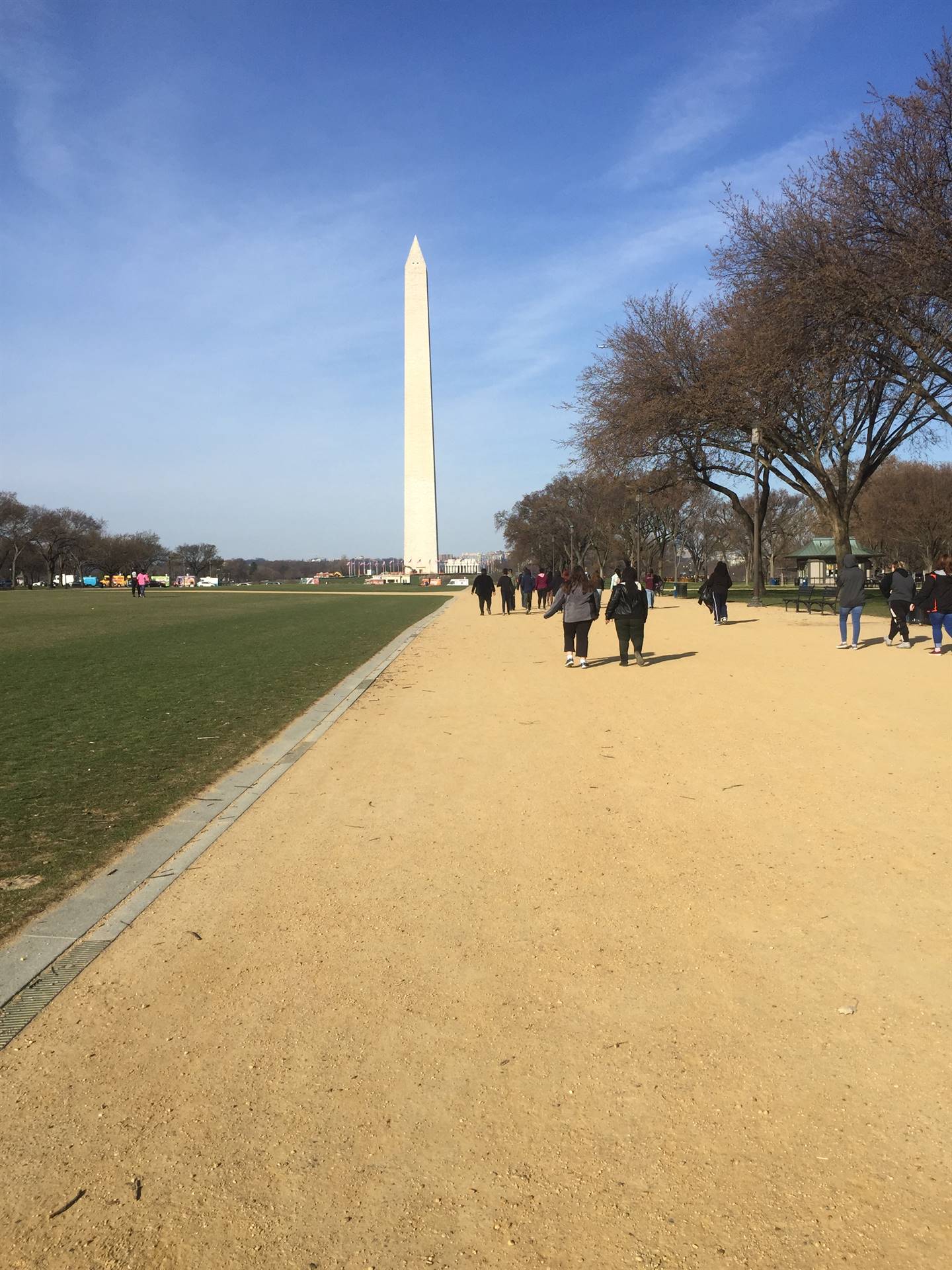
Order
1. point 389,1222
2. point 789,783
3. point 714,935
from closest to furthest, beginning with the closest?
1. point 389,1222
2. point 714,935
3. point 789,783

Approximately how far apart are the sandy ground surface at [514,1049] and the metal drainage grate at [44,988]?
0.08m

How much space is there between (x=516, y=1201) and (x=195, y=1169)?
911 millimetres

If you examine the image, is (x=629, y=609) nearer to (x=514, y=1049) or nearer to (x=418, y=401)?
(x=514, y=1049)

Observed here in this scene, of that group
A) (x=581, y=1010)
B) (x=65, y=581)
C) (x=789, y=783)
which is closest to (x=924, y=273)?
(x=789, y=783)

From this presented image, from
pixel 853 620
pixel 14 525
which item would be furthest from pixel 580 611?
pixel 14 525

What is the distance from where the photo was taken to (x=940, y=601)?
15.5 metres

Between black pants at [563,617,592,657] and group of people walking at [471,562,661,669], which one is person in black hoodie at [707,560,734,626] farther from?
black pants at [563,617,592,657]

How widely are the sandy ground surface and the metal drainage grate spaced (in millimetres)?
85

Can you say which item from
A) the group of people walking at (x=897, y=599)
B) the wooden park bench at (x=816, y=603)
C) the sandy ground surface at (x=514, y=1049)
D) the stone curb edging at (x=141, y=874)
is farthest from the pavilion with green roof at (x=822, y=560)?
the sandy ground surface at (x=514, y=1049)

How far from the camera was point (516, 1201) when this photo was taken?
2.40 meters

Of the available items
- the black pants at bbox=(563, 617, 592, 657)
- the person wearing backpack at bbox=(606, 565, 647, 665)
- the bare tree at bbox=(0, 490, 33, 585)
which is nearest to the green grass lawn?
the black pants at bbox=(563, 617, 592, 657)

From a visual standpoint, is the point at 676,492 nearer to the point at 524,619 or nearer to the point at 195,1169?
the point at 524,619

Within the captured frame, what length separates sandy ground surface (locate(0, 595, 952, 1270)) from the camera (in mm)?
2328

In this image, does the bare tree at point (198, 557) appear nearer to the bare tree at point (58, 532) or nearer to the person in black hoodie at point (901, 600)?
the bare tree at point (58, 532)
